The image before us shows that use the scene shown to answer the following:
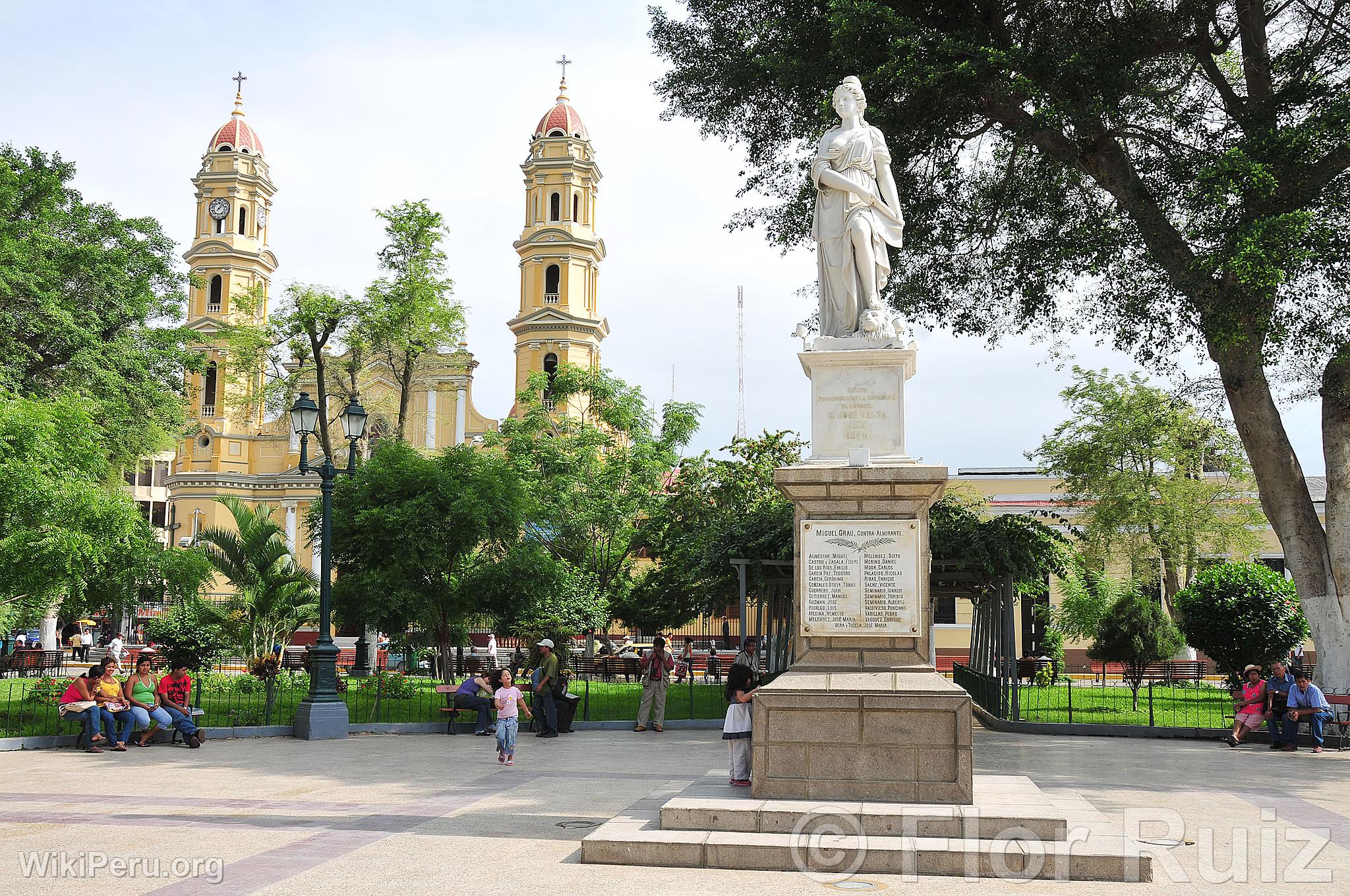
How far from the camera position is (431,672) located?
30891 millimetres

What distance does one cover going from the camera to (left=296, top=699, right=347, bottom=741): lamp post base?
53.0 feet

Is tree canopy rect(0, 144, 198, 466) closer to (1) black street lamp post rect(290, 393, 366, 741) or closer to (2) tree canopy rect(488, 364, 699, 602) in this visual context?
(2) tree canopy rect(488, 364, 699, 602)

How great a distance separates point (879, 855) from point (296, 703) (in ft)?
50.8

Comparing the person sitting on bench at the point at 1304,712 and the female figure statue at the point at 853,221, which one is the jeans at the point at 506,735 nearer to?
the female figure statue at the point at 853,221

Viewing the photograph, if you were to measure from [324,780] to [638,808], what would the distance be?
4202mm

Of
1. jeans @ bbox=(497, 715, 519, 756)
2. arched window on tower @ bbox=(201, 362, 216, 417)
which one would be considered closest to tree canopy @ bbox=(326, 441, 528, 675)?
jeans @ bbox=(497, 715, 519, 756)

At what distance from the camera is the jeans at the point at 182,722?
14953 millimetres

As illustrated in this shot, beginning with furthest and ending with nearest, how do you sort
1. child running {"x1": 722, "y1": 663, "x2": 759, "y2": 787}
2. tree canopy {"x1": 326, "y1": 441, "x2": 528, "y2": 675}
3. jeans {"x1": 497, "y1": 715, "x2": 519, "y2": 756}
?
tree canopy {"x1": 326, "y1": 441, "x2": 528, "y2": 675} < jeans {"x1": 497, "y1": 715, "x2": 519, "y2": 756} < child running {"x1": 722, "y1": 663, "x2": 759, "y2": 787}

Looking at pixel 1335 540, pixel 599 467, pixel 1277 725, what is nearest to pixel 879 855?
pixel 1277 725

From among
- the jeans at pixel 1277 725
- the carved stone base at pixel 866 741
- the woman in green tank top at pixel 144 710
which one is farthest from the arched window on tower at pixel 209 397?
the carved stone base at pixel 866 741

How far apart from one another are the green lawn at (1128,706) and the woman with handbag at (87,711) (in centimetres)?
1325

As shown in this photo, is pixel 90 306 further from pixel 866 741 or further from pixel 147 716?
pixel 866 741

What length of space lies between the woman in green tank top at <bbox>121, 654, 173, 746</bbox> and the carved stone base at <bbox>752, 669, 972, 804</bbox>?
32.4 feet

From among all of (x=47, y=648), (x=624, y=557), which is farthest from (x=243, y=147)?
(x=624, y=557)
